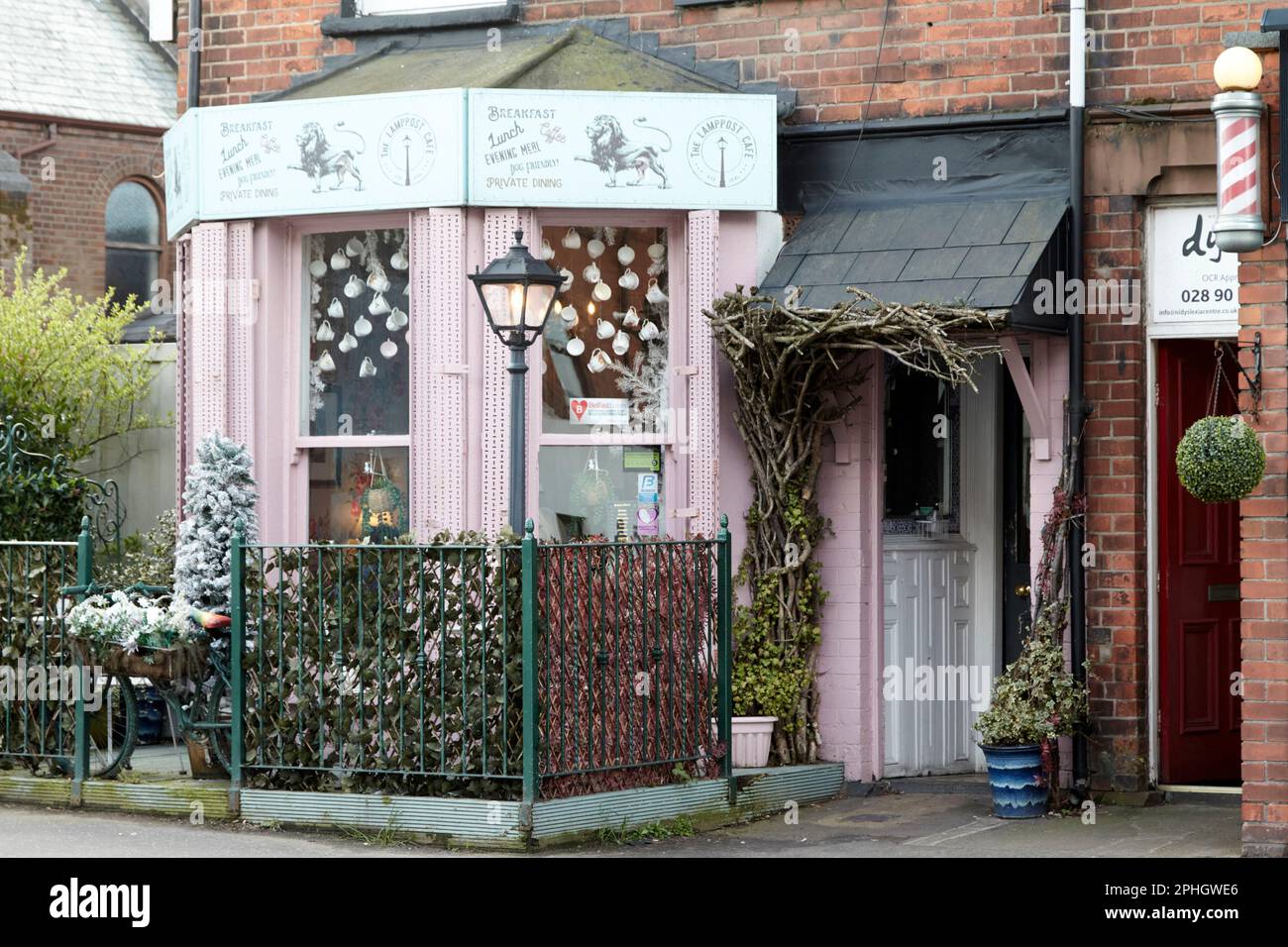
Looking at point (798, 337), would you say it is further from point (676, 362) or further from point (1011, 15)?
point (1011, 15)

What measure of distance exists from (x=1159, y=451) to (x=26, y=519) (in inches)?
282

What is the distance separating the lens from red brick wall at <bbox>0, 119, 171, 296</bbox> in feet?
70.6

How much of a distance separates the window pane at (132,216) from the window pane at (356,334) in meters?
12.5

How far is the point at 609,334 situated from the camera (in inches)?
418

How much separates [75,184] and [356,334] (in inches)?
485

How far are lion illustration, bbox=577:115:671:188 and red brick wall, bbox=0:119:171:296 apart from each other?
12409 millimetres

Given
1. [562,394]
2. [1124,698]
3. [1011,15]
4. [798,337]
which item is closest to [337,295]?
[562,394]

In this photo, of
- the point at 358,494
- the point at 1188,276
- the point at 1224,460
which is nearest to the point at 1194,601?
the point at 1188,276

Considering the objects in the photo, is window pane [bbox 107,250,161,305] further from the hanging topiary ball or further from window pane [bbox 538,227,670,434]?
the hanging topiary ball

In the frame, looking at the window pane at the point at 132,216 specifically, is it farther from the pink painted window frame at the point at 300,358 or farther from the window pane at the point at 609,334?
the window pane at the point at 609,334

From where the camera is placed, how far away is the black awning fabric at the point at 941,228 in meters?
9.68

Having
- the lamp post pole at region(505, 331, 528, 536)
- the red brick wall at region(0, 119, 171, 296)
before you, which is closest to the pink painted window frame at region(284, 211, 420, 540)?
the lamp post pole at region(505, 331, 528, 536)

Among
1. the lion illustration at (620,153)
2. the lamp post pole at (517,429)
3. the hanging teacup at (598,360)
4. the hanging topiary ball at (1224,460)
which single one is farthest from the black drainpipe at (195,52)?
the hanging topiary ball at (1224,460)

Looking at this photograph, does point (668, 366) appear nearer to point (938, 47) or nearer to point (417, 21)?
point (938, 47)
